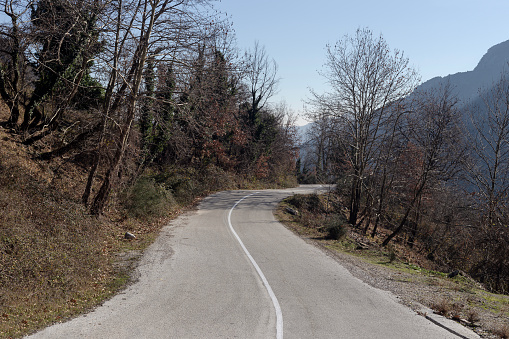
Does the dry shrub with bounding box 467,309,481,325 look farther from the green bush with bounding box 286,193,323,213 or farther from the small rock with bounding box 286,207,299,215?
the green bush with bounding box 286,193,323,213

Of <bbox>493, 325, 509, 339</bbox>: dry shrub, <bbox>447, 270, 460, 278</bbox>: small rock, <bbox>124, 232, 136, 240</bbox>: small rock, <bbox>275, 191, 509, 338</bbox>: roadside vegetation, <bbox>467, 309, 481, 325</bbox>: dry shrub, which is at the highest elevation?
<bbox>124, 232, 136, 240</bbox>: small rock

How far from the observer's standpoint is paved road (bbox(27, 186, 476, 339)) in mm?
6137

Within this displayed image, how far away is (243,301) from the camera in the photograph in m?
7.75

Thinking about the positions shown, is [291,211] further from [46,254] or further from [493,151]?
[46,254]

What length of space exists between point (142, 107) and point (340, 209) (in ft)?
66.9

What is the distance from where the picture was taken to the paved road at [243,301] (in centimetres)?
614

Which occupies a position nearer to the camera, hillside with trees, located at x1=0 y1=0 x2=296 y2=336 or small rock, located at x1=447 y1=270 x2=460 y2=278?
hillside with trees, located at x1=0 y1=0 x2=296 y2=336

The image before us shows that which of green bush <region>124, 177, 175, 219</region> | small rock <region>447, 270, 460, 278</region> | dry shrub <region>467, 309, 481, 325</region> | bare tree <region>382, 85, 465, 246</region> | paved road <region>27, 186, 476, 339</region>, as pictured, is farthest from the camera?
bare tree <region>382, 85, 465, 246</region>

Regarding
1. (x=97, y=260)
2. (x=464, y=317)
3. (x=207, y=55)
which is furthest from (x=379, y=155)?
(x=97, y=260)

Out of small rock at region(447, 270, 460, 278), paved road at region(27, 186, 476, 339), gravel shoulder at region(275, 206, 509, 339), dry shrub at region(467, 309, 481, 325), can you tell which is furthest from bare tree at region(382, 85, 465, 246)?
dry shrub at region(467, 309, 481, 325)

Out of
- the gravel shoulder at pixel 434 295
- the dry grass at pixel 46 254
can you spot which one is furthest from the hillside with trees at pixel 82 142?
the gravel shoulder at pixel 434 295

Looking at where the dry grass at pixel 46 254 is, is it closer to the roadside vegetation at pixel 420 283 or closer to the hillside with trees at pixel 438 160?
the roadside vegetation at pixel 420 283

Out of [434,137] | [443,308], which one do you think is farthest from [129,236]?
[434,137]

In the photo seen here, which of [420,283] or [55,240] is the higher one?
[55,240]
